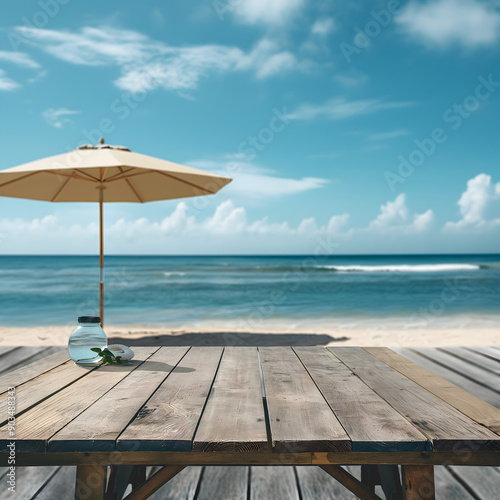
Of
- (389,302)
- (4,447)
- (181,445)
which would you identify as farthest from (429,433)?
Result: (389,302)

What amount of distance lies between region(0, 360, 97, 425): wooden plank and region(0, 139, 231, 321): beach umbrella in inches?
53.0

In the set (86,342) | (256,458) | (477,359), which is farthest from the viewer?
(477,359)

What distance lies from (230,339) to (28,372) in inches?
189

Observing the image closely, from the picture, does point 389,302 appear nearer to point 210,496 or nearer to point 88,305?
point 88,305

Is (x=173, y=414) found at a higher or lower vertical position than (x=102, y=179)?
lower

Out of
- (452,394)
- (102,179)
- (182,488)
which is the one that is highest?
(102,179)

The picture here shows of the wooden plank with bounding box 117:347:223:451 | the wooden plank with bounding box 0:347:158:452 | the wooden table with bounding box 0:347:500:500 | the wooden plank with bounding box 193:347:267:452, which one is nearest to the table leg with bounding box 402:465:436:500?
the wooden table with bounding box 0:347:500:500

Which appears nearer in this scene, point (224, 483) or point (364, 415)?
point (364, 415)

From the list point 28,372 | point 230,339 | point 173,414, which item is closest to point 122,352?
point 28,372

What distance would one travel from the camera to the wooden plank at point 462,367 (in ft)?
10.8

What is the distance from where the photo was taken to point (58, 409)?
48.3 inches

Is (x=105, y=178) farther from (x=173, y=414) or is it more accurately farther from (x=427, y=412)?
(x=427, y=412)

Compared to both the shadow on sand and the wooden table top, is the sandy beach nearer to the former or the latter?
the shadow on sand

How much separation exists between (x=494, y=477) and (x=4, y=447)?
2.09 metres
